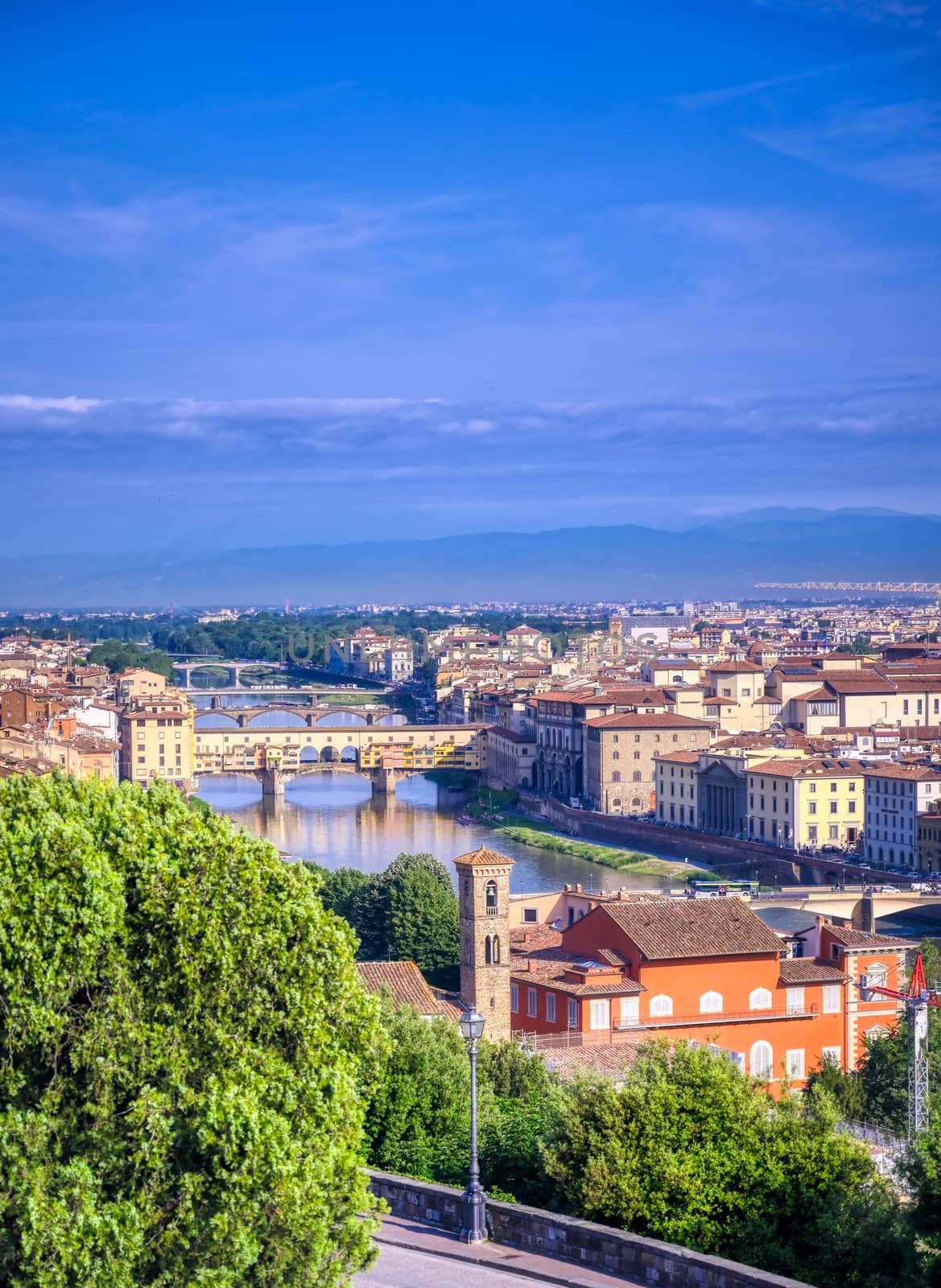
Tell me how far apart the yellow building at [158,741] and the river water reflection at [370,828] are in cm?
99

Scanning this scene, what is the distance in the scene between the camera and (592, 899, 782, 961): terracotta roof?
11.3 m

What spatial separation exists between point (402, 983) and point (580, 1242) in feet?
18.6

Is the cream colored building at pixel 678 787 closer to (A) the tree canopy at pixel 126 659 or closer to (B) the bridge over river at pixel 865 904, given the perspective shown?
(B) the bridge over river at pixel 865 904

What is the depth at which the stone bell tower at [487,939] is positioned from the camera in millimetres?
11266

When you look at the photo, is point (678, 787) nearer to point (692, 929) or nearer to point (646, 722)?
point (646, 722)

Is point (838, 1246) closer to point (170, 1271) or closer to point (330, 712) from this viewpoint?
point (170, 1271)

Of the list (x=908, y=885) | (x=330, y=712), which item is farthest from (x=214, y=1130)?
(x=330, y=712)

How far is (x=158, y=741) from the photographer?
37375mm

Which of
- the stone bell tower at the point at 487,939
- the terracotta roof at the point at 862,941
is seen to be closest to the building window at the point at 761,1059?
the terracotta roof at the point at 862,941

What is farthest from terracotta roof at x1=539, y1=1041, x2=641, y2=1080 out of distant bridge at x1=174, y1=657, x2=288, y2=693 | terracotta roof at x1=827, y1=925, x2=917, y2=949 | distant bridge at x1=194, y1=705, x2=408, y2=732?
distant bridge at x1=174, y1=657, x2=288, y2=693

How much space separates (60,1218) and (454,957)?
11.0m

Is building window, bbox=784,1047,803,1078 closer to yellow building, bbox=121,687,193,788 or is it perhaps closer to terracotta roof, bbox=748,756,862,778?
terracotta roof, bbox=748,756,862,778

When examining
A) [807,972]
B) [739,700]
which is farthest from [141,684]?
[807,972]

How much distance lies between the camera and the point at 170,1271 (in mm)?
4648
